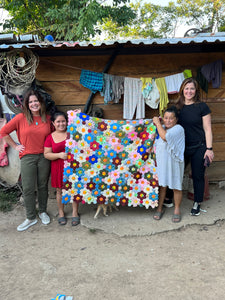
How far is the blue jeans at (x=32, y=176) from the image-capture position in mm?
3326

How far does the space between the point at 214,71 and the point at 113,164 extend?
235cm

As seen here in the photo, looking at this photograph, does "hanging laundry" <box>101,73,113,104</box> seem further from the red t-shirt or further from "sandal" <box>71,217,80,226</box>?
"sandal" <box>71,217,80,226</box>

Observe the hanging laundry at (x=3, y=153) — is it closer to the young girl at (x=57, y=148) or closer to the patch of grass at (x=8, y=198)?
the patch of grass at (x=8, y=198)

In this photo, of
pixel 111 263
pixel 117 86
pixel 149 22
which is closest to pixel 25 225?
pixel 111 263

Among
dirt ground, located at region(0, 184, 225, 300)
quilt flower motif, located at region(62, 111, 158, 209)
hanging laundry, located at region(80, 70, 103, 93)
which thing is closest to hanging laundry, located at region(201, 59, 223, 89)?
quilt flower motif, located at region(62, 111, 158, 209)

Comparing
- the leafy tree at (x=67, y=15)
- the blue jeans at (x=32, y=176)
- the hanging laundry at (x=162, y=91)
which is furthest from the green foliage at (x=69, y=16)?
the blue jeans at (x=32, y=176)

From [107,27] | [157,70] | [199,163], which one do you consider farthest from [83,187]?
[107,27]

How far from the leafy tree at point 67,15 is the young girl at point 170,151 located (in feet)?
20.9

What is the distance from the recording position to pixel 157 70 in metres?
4.23

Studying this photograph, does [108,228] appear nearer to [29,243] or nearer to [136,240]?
[136,240]

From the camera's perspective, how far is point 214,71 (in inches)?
164

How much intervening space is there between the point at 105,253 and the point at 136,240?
1.54 ft

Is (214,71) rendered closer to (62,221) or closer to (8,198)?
(62,221)

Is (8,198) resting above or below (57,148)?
below
